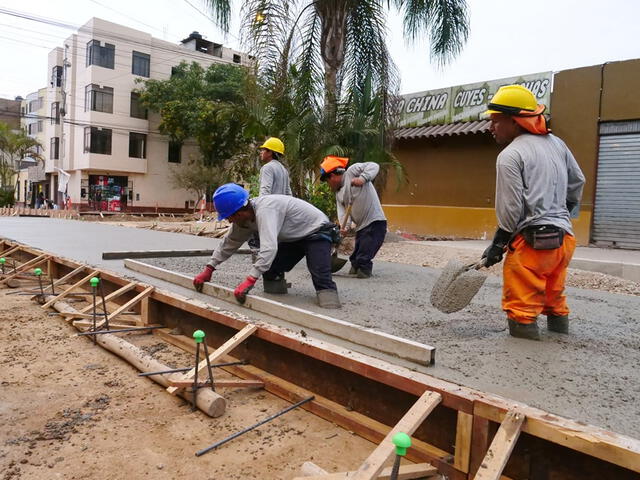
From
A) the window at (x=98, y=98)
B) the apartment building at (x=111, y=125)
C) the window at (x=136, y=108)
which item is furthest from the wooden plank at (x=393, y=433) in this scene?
the window at (x=136, y=108)

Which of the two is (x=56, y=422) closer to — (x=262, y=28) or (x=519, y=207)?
(x=519, y=207)

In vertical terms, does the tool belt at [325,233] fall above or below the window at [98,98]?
below

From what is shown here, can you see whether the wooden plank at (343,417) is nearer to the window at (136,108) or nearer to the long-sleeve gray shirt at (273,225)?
the long-sleeve gray shirt at (273,225)

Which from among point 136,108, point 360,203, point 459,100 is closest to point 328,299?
point 360,203

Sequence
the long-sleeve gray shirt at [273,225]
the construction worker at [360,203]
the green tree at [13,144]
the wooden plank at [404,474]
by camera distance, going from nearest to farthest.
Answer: the wooden plank at [404,474], the long-sleeve gray shirt at [273,225], the construction worker at [360,203], the green tree at [13,144]

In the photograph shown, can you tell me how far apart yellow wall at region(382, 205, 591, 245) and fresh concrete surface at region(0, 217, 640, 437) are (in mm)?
6715

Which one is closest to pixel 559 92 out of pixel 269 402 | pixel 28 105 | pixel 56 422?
pixel 269 402

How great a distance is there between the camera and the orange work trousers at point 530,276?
2.91 metres

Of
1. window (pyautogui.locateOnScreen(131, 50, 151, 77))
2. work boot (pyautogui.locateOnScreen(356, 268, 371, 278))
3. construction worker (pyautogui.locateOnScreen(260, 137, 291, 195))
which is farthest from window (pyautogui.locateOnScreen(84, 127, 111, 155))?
work boot (pyautogui.locateOnScreen(356, 268, 371, 278))

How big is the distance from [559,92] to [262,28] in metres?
6.35

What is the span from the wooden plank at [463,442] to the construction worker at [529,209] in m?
1.09

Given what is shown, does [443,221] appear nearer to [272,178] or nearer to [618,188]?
[618,188]

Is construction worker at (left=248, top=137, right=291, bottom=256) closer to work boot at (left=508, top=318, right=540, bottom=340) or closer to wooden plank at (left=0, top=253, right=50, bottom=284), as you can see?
wooden plank at (left=0, top=253, right=50, bottom=284)

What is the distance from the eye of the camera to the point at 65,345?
4129 mm
